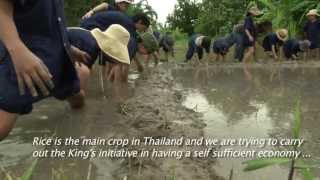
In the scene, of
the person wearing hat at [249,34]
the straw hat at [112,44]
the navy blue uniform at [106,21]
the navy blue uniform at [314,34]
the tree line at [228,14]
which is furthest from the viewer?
the tree line at [228,14]

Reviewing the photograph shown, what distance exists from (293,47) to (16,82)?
1012 centimetres

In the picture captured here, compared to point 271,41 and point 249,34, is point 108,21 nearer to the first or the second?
point 249,34

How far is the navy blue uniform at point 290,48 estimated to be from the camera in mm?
11905

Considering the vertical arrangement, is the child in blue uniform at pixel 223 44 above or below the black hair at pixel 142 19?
below

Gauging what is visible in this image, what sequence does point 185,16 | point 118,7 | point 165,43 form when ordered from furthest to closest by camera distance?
point 185,16 < point 165,43 < point 118,7

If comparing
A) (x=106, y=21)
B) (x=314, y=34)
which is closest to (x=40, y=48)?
(x=106, y=21)

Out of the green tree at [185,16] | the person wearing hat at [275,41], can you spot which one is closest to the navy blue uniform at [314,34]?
the person wearing hat at [275,41]

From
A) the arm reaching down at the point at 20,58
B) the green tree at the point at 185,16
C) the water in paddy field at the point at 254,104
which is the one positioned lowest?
the green tree at the point at 185,16

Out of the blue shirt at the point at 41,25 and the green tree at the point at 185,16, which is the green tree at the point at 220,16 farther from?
the blue shirt at the point at 41,25

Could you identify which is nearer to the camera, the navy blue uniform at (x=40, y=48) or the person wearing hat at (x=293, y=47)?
the navy blue uniform at (x=40, y=48)

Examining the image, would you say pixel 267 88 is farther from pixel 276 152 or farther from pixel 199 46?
pixel 199 46

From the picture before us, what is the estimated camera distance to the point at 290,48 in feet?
39.4

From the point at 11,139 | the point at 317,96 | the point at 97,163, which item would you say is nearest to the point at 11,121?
the point at 97,163

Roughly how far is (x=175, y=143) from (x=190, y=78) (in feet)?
15.0
